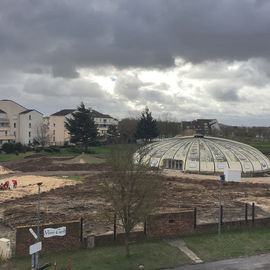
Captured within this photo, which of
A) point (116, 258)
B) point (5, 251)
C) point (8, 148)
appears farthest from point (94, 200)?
point (8, 148)

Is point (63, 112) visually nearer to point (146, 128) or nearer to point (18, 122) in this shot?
point (18, 122)

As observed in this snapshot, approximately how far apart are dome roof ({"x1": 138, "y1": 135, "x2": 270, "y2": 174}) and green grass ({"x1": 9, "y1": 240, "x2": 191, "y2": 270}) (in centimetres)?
2851

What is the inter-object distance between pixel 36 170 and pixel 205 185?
89.9 ft

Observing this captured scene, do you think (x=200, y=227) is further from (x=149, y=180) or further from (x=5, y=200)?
(x=5, y=200)

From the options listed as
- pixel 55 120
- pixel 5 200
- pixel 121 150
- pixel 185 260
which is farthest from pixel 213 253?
pixel 55 120

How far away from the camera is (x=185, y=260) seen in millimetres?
14617

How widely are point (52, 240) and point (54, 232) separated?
0.64 m

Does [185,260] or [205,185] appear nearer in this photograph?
[185,260]

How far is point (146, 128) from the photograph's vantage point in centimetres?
8312

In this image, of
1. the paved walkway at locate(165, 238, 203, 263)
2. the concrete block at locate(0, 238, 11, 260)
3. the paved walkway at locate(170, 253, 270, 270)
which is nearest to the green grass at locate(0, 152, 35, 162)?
the concrete block at locate(0, 238, 11, 260)

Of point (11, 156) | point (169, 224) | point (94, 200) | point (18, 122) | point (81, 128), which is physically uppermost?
point (18, 122)

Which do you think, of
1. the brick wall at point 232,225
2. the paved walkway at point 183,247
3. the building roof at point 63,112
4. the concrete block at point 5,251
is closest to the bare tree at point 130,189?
the paved walkway at point 183,247

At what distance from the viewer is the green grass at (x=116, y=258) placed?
44.5 ft

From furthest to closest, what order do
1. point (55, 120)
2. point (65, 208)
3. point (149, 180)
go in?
point (55, 120) < point (65, 208) < point (149, 180)
